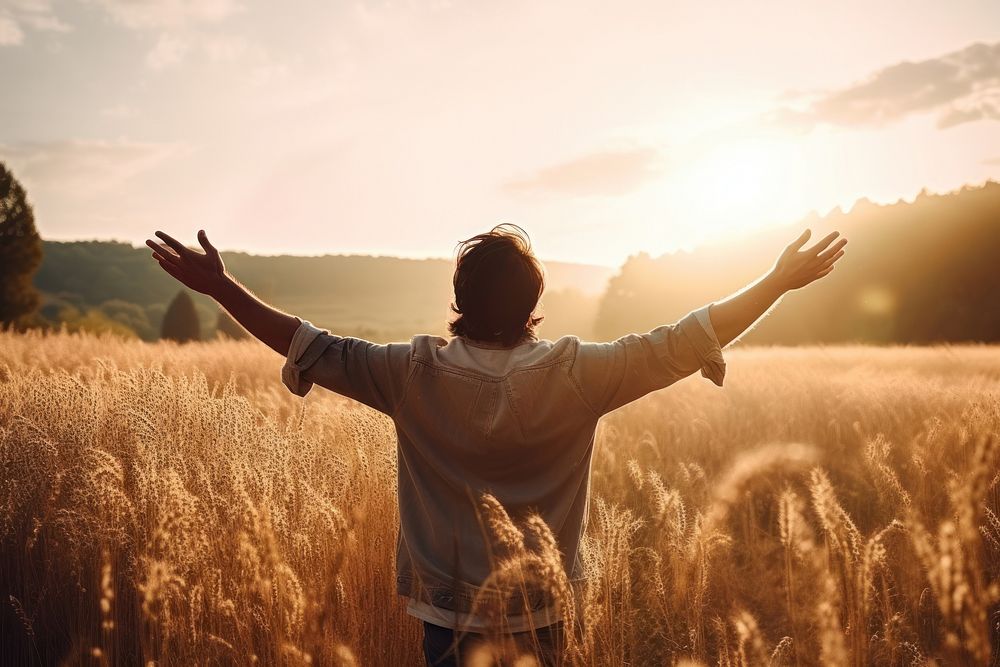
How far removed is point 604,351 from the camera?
176 centimetres

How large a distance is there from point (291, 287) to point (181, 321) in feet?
122

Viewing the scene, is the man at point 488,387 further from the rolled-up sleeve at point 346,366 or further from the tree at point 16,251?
the tree at point 16,251

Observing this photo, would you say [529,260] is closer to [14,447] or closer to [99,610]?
[99,610]

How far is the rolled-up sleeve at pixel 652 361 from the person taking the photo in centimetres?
173

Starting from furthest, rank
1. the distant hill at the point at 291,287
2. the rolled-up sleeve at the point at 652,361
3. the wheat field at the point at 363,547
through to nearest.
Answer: the distant hill at the point at 291,287, the wheat field at the point at 363,547, the rolled-up sleeve at the point at 652,361

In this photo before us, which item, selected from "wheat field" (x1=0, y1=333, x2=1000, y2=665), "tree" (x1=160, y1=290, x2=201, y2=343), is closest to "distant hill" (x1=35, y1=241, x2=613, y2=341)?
"tree" (x1=160, y1=290, x2=201, y2=343)

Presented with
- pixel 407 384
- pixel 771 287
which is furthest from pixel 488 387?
pixel 771 287

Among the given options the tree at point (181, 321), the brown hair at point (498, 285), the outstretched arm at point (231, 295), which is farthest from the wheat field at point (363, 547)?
the tree at point (181, 321)

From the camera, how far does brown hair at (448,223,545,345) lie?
178 cm

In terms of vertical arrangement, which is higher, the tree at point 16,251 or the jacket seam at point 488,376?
the tree at point 16,251

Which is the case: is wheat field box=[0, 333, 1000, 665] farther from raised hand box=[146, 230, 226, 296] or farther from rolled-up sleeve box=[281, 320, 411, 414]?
raised hand box=[146, 230, 226, 296]

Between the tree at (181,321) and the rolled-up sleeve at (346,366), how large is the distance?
41.7 metres

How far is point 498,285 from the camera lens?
5.83ft

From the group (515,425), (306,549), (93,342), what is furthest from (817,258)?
(93,342)
